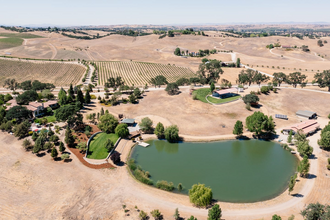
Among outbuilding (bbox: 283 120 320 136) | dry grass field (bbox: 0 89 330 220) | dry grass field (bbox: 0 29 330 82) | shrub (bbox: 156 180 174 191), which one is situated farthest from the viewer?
dry grass field (bbox: 0 29 330 82)

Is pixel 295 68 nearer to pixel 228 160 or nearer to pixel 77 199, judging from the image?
pixel 228 160

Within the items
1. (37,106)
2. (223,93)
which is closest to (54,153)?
(37,106)

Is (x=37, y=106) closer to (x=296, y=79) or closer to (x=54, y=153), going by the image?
(x=54, y=153)

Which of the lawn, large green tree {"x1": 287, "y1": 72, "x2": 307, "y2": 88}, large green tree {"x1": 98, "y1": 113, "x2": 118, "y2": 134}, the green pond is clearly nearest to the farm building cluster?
large green tree {"x1": 98, "y1": 113, "x2": 118, "y2": 134}

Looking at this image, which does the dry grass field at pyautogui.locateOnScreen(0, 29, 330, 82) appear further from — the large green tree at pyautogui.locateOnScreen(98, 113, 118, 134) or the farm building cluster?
the farm building cluster

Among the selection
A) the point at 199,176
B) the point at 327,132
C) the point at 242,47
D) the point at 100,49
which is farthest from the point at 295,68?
the point at 100,49

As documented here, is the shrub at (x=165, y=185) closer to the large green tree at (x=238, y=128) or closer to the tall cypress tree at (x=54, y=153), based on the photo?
the tall cypress tree at (x=54, y=153)

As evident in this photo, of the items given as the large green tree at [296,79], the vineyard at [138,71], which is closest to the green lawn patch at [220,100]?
the large green tree at [296,79]

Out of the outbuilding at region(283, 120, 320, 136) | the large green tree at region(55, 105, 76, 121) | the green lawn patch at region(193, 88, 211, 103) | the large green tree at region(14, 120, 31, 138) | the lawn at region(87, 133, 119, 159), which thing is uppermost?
the large green tree at region(55, 105, 76, 121)
